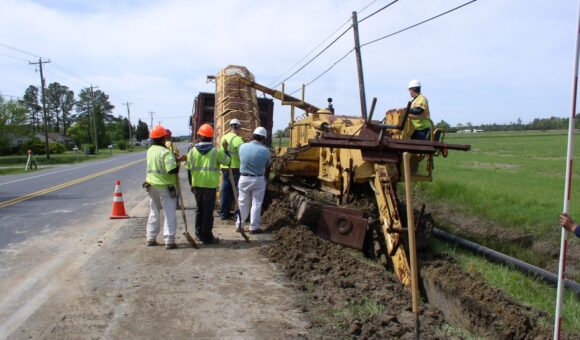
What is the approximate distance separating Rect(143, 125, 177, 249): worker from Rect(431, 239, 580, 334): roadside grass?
14.5ft

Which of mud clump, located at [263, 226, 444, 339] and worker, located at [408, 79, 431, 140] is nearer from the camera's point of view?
mud clump, located at [263, 226, 444, 339]

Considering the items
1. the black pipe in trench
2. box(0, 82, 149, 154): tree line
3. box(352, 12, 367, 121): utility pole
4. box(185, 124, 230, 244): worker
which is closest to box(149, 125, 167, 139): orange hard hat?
box(185, 124, 230, 244): worker

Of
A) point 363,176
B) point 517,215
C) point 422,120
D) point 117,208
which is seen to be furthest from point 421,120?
point 117,208

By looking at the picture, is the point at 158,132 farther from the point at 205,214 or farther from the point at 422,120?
the point at 422,120

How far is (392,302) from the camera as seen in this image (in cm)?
517

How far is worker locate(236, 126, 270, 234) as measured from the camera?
8.41m

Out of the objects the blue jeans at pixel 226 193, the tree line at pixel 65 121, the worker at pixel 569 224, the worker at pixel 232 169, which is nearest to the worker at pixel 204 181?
the worker at pixel 232 169

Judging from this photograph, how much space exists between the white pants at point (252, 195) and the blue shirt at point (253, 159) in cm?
12

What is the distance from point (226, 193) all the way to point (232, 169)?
56 centimetres

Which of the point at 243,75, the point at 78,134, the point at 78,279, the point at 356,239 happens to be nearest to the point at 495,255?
the point at 356,239

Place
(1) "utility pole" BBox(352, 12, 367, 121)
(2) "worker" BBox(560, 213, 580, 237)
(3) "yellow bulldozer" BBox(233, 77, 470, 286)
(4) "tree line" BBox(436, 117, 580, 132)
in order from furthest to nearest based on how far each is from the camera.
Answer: (4) "tree line" BBox(436, 117, 580, 132) → (1) "utility pole" BBox(352, 12, 367, 121) → (3) "yellow bulldozer" BBox(233, 77, 470, 286) → (2) "worker" BBox(560, 213, 580, 237)

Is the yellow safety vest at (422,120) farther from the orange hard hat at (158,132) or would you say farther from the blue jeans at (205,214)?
the orange hard hat at (158,132)

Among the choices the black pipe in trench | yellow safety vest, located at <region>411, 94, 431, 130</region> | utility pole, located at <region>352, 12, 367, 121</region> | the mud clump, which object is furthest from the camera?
utility pole, located at <region>352, 12, 367, 121</region>

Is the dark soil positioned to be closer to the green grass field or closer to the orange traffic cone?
the green grass field
